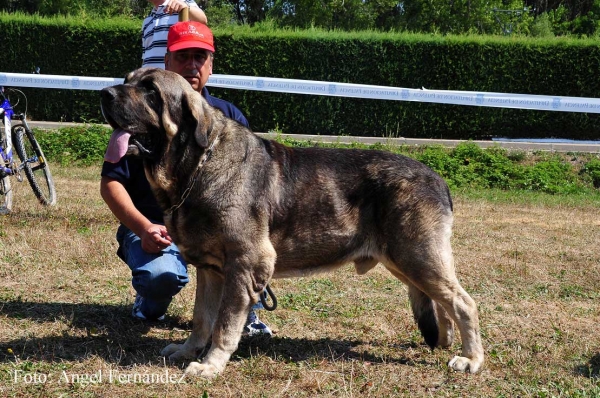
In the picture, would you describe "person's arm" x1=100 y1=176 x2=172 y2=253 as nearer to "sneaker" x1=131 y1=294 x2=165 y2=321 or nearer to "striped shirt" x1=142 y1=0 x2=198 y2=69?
"sneaker" x1=131 y1=294 x2=165 y2=321

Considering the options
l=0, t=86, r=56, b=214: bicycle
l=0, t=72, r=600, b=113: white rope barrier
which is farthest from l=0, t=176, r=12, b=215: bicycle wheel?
l=0, t=72, r=600, b=113: white rope barrier

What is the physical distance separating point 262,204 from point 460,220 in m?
5.65

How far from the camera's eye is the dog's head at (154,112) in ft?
12.3

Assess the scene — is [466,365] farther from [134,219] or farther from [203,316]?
[134,219]

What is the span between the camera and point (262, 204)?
4109 millimetres

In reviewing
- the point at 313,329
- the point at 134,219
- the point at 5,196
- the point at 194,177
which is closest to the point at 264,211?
the point at 194,177

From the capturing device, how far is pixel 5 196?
832 cm

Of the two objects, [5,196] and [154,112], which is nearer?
[154,112]

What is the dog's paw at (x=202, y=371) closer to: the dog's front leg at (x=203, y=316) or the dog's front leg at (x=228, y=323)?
the dog's front leg at (x=228, y=323)

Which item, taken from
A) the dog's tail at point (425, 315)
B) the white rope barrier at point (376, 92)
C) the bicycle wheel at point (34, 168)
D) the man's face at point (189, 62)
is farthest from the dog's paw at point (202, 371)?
the white rope barrier at point (376, 92)

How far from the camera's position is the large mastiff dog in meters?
3.95

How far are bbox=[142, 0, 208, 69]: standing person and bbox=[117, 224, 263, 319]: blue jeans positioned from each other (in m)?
1.50

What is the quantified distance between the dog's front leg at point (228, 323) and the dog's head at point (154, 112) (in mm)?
834

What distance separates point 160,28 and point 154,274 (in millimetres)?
2146
